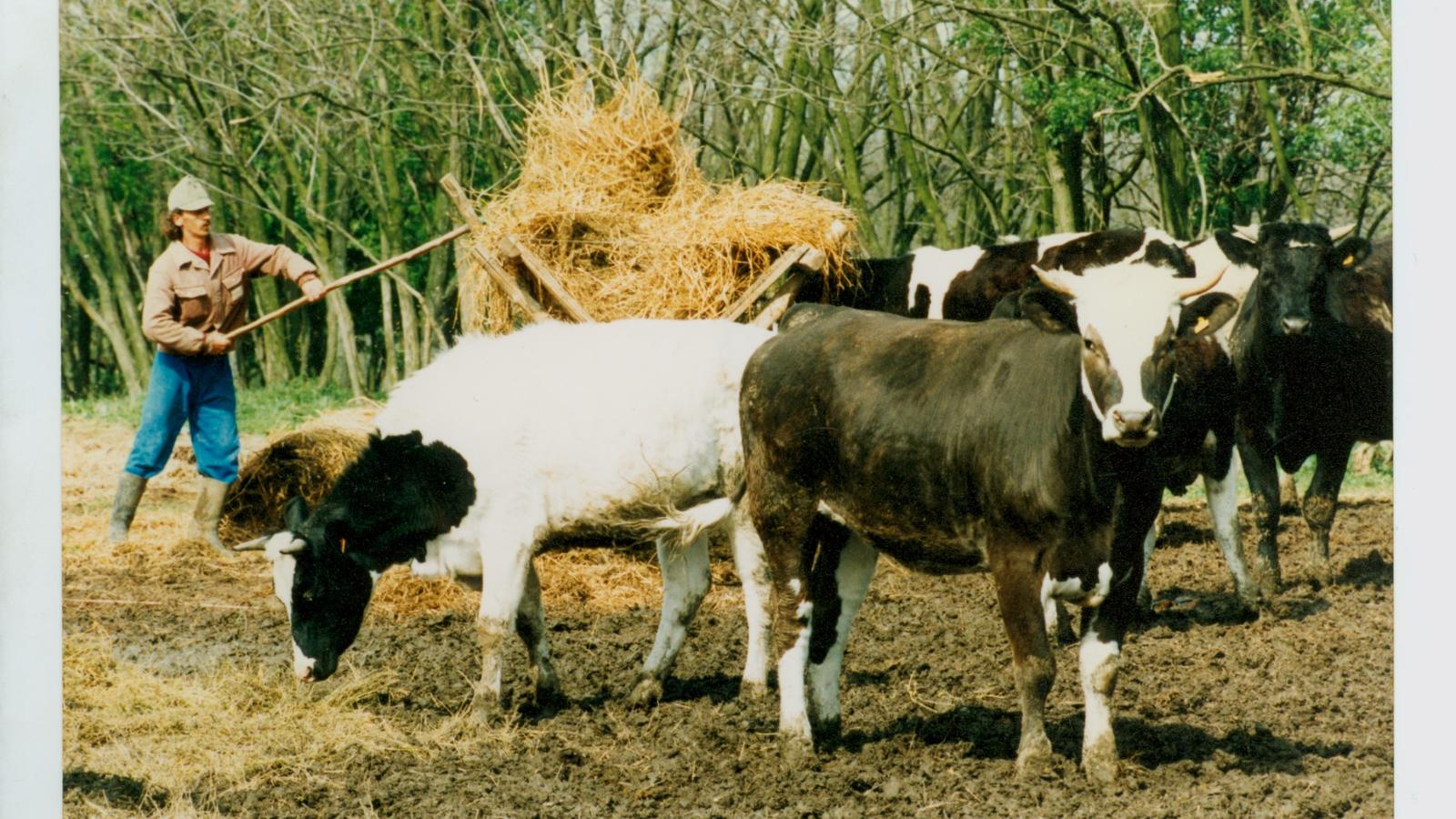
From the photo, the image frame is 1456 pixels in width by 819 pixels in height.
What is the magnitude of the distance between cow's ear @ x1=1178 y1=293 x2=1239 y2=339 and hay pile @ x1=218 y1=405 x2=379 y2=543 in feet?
21.9

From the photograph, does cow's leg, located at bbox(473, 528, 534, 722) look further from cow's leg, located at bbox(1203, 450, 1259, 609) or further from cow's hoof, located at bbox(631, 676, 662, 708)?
cow's leg, located at bbox(1203, 450, 1259, 609)

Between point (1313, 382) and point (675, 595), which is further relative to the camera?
point (1313, 382)

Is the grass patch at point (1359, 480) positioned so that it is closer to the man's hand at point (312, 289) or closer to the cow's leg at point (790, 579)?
the cow's leg at point (790, 579)

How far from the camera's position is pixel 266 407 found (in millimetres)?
22016

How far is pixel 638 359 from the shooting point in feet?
24.3

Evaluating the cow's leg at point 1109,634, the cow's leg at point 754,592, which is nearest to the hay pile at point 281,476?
the cow's leg at point 754,592

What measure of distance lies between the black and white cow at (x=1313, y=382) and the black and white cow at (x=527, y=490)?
343 cm

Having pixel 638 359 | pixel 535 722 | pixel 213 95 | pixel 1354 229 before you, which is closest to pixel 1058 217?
pixel 1354 229

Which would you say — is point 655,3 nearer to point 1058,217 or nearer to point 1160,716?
point 1058,217

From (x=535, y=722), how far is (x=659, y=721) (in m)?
0.60

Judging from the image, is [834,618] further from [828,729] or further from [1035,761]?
[1035,761]

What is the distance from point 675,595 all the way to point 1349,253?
4.33 meters

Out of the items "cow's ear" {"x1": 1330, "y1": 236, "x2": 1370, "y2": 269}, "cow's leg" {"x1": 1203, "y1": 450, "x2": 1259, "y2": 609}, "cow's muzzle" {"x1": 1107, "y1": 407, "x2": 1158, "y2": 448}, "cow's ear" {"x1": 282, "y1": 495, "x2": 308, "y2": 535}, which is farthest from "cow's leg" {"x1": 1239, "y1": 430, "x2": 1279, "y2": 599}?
"cow's ear" {"x1": 282, "y1": 495, "x2": 308, "y2": 535}

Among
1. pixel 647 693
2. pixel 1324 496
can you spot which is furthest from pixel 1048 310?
pixel 1324 496
